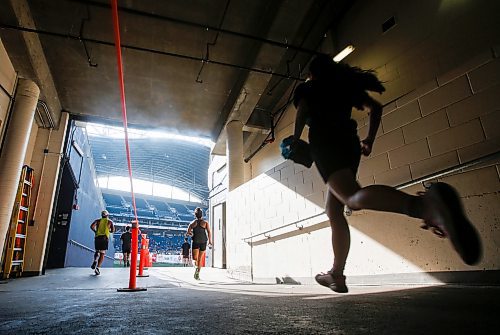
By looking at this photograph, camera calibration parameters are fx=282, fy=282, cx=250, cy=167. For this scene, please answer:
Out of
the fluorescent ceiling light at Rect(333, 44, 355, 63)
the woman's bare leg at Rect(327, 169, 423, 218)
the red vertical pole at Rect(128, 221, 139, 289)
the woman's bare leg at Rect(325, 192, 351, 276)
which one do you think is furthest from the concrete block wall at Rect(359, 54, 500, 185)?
the red vertical pole at Rect(128, 221, 139, 289)

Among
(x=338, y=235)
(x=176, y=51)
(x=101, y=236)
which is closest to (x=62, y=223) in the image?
(x=101, y=236)

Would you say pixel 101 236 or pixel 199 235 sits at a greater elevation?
pixel 101 236

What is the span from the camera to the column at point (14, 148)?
14.9ft

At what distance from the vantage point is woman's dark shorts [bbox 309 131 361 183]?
1383 mm

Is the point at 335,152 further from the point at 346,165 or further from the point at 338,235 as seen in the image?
the point at 338,235

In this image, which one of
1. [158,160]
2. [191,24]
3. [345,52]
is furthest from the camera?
[158,160]

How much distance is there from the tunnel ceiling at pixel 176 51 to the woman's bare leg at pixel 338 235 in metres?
3.83

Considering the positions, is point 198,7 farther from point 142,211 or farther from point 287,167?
→ point 142,211

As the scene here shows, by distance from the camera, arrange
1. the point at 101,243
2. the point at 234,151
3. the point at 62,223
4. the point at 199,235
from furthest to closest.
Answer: the point at 62,223 < the point at 234,151 < the point at 101,243 < the point at 199,235

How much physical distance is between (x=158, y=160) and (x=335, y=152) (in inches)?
778

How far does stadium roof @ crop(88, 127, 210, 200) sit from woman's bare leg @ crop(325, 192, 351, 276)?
1549 cm

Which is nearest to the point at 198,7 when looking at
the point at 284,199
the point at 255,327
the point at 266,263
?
the point at 284,199

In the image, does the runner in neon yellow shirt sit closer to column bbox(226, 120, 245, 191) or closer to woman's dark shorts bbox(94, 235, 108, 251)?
woman's dark shorts bbox(94, 235, 108, 251)

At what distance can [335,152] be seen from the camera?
54.6 inches
